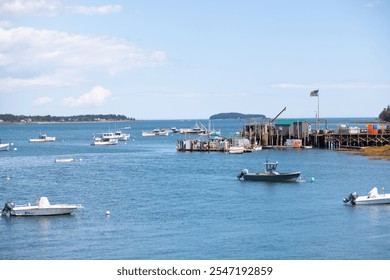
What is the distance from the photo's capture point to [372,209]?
155 ft

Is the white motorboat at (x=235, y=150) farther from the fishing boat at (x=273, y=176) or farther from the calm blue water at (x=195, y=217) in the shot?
the fishing boat at (x=273, y=176)

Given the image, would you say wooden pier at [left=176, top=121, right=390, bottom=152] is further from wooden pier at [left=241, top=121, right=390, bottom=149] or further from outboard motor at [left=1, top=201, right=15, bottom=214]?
outboard motor at [left=1, top=201, right=15, bottom=214]

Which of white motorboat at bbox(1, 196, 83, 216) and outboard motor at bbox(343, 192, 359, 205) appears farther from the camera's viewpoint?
outboard motor at bbox(343, 192, 359, 205)

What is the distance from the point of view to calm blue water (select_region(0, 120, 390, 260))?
3538cm

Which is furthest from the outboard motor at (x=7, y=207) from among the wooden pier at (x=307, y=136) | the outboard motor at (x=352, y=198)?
the wooden pier at (x=307, y=136)

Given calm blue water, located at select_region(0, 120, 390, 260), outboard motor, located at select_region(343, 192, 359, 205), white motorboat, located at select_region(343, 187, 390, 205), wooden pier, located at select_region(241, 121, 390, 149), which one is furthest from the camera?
wooden pier, located at select_region(241, 121, 390, 149)

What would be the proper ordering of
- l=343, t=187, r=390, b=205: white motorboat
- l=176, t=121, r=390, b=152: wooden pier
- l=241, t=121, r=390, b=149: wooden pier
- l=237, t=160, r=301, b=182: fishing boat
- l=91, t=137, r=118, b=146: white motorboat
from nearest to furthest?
l=343, t=187, r=390, b=205: white motorboat
l=237, t=160, r=301, b=182: fishing boat
l=241, t=121, r=390, b=149: wooden pier
l=176, t=121, r=390, b=152: wooden pier
l=91, t=137, r=118, b=146: white motorboat

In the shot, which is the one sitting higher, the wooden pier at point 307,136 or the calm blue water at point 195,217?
the wooden pier at point 307,136

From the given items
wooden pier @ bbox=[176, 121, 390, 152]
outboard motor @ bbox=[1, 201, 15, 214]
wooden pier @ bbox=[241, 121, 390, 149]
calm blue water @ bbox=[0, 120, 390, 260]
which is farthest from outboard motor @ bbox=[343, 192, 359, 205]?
wooden pier @ bbox=[241, 121, 390, 149]

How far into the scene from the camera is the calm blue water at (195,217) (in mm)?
35375

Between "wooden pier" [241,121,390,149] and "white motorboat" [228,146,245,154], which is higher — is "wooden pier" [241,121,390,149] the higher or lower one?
the higher one

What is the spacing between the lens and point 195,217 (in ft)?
145

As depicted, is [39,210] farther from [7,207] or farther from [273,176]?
[273,176]
